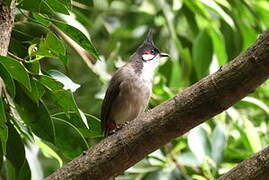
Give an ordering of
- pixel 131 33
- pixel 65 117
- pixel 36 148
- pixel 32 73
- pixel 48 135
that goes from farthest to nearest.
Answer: pixel 131 33 → pixel 36 148 → pixel 65 117 → pixel 48 135 → pixel 32 73

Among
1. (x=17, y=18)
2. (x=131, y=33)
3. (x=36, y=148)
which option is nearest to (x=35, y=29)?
(x=17, y=18)

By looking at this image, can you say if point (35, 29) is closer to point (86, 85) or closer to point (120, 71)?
point (120, 71)

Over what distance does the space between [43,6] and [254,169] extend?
0.90 metres

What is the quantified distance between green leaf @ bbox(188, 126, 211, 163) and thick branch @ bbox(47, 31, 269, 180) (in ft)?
3.84

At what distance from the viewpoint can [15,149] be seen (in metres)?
2.42

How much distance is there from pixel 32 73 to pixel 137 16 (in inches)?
120

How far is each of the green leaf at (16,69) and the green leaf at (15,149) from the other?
0.37 metres

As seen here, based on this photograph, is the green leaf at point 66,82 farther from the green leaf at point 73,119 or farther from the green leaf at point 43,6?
the green leaf at point 43,6

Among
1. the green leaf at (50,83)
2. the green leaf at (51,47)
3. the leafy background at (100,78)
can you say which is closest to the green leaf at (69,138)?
the leafy background at (100,78)

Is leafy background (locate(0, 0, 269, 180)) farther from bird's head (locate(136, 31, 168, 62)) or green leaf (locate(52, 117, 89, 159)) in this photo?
bird's head (locate(136, 31, 168, 62))

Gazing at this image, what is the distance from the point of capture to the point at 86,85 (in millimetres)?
4141

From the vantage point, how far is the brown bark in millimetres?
→ 2152

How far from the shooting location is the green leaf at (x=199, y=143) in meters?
3.30

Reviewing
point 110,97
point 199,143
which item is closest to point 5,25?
point 110,97
